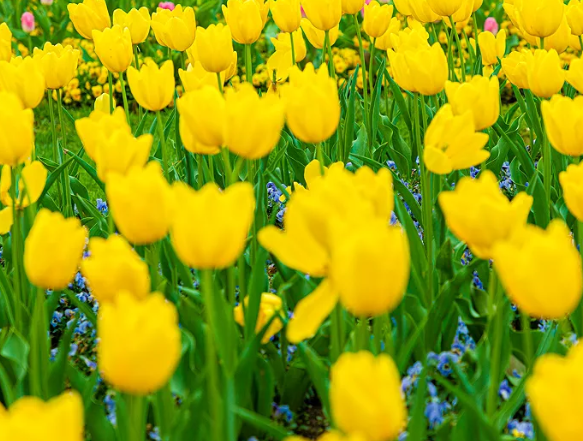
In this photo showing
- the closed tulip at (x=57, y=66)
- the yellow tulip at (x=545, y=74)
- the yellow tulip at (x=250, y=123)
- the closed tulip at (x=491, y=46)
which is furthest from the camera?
the closed tulip at (x=491, y=46)

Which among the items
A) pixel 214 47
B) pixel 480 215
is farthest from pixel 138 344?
pixel 214 47

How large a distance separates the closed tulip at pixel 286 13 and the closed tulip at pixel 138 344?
2.17 metres

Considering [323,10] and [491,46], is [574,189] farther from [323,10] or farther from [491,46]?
[491,46]

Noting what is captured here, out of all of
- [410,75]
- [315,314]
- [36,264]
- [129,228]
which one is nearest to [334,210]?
[315,314]

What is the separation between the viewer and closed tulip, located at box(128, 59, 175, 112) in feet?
8.05

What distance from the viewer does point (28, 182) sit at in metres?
2.08

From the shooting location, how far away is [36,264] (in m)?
1.49

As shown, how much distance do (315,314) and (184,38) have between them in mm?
2016

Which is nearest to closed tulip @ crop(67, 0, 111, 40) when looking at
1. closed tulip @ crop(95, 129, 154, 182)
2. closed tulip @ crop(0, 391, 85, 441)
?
closed tulip @ crop(95, 129, 154, 182)

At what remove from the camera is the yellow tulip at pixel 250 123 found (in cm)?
174

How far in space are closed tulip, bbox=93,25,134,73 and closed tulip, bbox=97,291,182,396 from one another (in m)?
1.98

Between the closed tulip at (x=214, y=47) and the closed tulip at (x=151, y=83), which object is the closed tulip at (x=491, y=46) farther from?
the closed tulip at (x=151, y=83)

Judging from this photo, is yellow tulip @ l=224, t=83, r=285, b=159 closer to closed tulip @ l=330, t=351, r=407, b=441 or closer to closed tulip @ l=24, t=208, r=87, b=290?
closed tulip @ l=24, t=208, r=87, b=290

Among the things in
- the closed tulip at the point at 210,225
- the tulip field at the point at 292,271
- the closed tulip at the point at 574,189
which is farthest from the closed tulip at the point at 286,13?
the closed tulip at the point at 210,225
